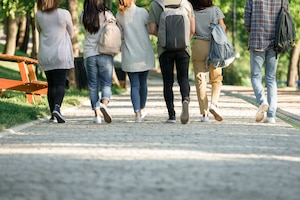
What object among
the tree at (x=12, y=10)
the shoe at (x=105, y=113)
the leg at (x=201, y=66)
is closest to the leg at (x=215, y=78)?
the leg at (x=201, y=66)

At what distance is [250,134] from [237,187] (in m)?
5.05

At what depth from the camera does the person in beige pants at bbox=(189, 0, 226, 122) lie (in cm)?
1438

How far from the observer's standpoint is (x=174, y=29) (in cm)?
1398

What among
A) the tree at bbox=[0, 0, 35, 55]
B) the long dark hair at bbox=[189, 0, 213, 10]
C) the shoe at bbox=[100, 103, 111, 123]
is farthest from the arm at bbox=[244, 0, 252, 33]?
the tree at bbox=[0, 0, 35, 55]

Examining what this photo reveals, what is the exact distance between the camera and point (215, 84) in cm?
1486

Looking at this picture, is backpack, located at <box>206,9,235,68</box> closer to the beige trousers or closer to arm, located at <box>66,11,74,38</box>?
the beige trousers

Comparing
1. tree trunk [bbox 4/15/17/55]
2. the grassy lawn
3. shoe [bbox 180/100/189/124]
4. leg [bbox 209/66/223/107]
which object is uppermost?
leg [bbox 209/66/223/107]

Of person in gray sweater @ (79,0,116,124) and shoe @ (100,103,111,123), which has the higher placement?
person in gray sweater @ (79,0,116,124)

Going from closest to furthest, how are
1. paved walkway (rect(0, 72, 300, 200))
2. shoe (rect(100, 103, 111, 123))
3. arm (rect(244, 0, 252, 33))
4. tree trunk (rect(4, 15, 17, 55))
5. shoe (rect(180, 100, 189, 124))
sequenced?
paved walkway (rect(0, 72, 300, 200)) < shoe (rect(180, 100, 189, 124)) < shoe (rect(100, 103, 111, 123)) < arm (rect(244, 0, 252, 33)) < tree trunk (rect(4, 15, 17, 55))

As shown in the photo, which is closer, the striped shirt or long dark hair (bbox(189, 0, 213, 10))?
long dark hair (bbox(189, 0, 213, 10))

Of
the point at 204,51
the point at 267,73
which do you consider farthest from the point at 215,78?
the point at 267,73

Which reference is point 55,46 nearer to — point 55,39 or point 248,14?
point 55,39

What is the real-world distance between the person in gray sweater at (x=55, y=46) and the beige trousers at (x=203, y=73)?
183cm

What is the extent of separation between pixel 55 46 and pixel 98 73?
73 centimetres
